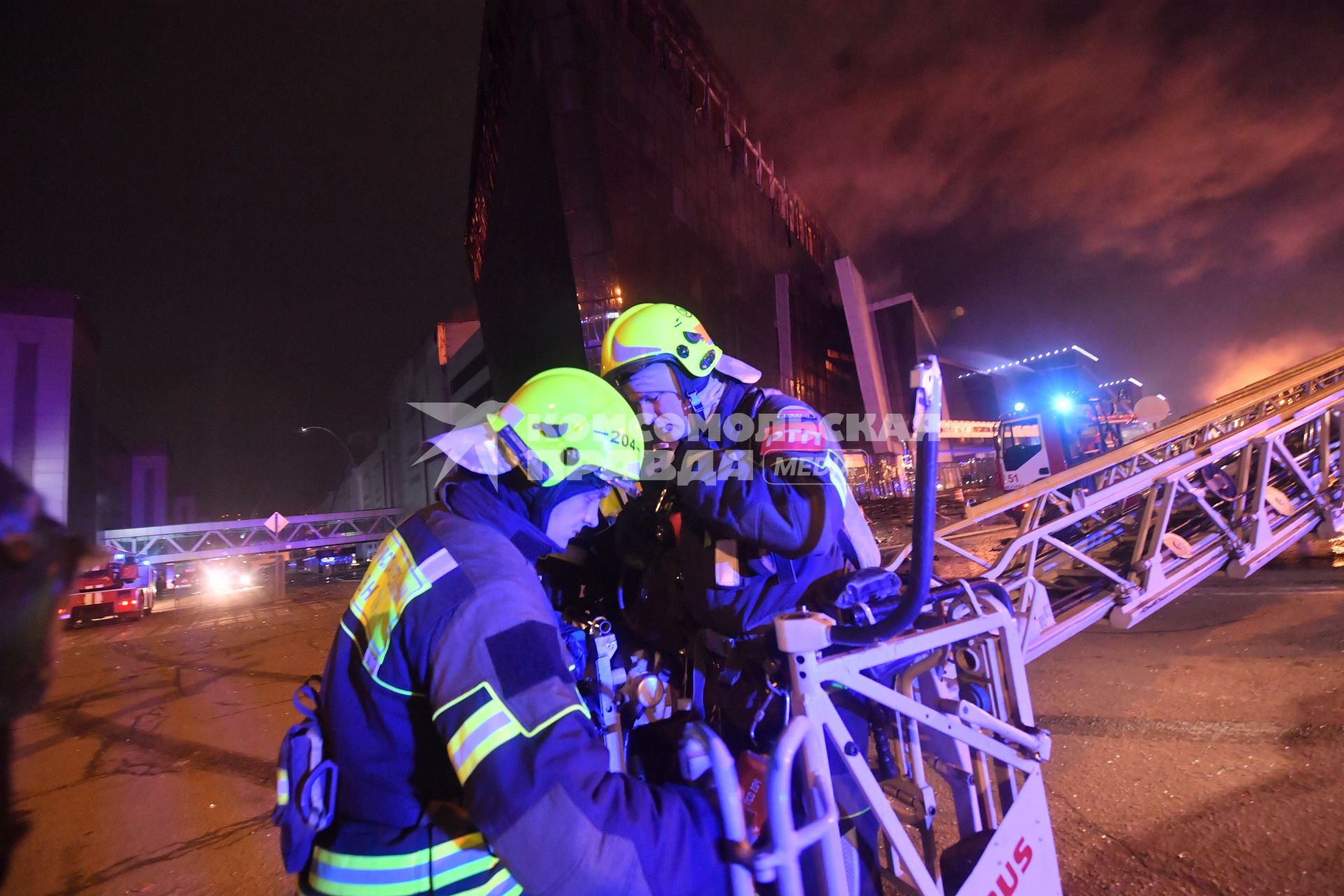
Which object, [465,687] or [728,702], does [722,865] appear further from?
[728,702]

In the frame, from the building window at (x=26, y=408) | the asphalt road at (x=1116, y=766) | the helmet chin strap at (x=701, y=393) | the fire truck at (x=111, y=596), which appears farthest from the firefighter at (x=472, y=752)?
the building window at (x=26, y=408)

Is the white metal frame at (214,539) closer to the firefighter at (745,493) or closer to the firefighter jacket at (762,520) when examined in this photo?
the firefighter at (745,493)

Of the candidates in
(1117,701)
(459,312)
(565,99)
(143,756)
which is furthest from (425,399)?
(1117,701)

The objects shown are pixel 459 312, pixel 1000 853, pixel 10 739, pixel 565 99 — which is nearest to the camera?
pixel 10 739

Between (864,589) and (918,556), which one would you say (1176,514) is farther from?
(918,556)

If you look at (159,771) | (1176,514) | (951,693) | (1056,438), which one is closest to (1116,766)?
(951,693)

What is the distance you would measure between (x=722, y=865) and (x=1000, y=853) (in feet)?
3.92

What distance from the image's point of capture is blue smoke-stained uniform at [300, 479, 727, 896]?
42.4 inches

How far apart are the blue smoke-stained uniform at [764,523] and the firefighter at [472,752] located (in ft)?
2.54

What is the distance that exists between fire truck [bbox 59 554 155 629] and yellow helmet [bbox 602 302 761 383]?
17.5 m

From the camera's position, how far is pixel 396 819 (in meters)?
1.30

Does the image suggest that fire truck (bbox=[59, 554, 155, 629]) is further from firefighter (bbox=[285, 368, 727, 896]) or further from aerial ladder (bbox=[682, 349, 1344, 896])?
aerial ladder (bbox=[682, 349, 1344, 896])

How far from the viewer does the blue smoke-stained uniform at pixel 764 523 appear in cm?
204

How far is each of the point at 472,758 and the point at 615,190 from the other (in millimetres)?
18400
